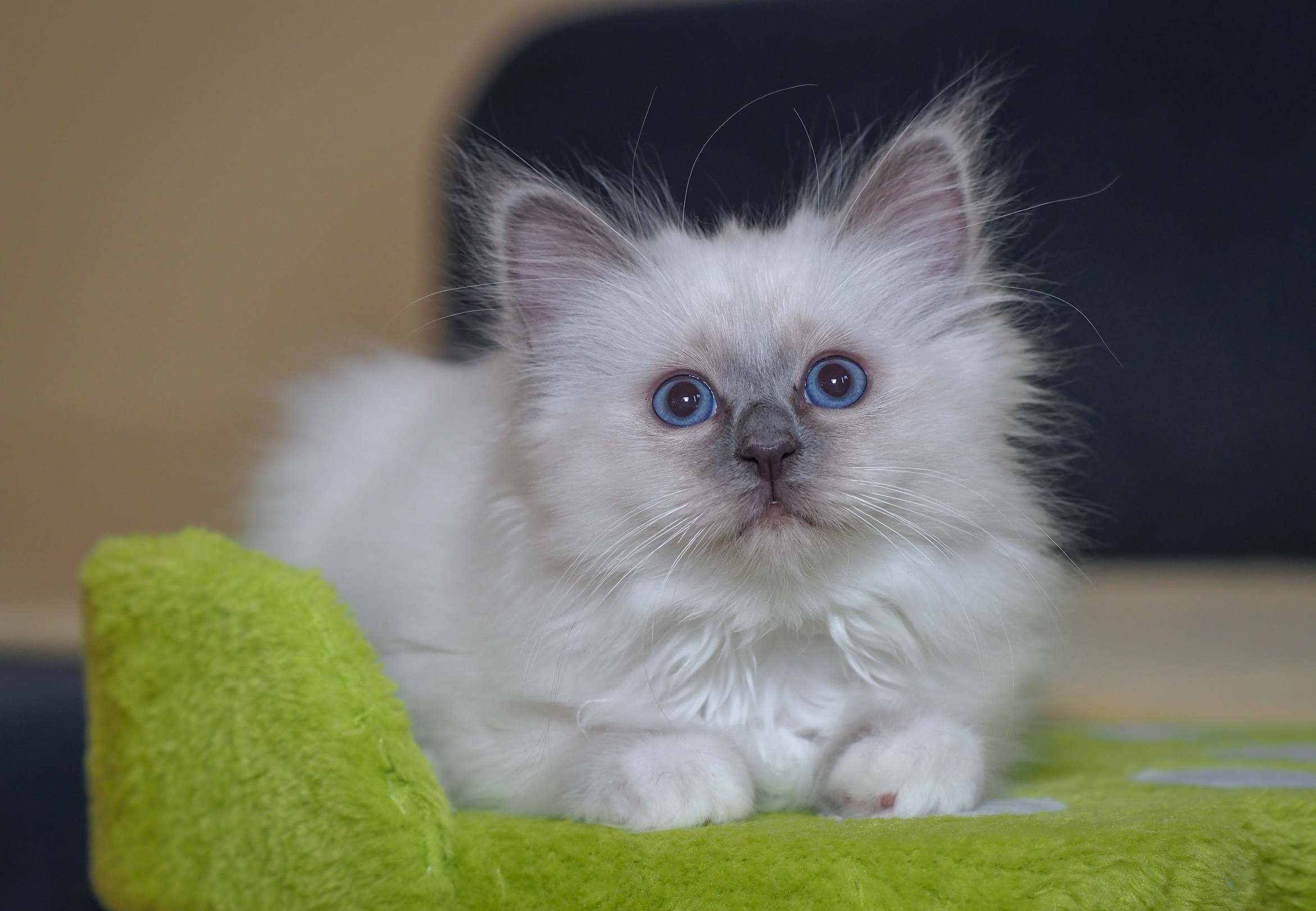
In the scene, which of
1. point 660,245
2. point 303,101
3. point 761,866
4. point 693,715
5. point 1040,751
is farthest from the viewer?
point 303,101

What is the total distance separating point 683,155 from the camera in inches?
121

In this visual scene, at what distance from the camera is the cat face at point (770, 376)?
1224mm

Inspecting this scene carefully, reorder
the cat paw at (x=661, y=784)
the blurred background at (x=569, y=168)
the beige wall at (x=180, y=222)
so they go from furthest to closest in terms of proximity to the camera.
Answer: the beige wall at (x=180, y=222) < the blurred background at (x=569, y=168) < the cat paw at (x=661, y=784)

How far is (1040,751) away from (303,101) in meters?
3.09

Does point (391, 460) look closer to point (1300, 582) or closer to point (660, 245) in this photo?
point (660, 245)

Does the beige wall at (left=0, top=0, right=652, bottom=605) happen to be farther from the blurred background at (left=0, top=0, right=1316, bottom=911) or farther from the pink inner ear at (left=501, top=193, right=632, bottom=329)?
the pink inner ear at (left=501, top=193, right=632, bottom=329)

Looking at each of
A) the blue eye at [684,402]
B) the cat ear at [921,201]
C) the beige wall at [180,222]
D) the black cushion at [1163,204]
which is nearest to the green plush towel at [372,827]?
the blue eye at [684,402]

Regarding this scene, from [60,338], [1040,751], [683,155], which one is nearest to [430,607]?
[1040,751]

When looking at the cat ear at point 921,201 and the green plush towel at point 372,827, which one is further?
the cat ear at point 921,201

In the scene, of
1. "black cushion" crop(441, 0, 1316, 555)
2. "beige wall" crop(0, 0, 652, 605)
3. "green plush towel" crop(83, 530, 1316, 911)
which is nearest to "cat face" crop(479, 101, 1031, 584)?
"green plush towel" crop(83, 530, 1316, 911)

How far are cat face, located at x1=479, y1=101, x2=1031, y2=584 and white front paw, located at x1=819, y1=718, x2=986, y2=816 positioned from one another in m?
0.21

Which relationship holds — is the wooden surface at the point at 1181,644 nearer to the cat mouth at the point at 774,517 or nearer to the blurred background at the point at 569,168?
the blurred background at the point at 569,168

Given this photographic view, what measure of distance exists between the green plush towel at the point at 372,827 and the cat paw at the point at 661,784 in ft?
0.14

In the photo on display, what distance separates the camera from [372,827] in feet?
3.56
